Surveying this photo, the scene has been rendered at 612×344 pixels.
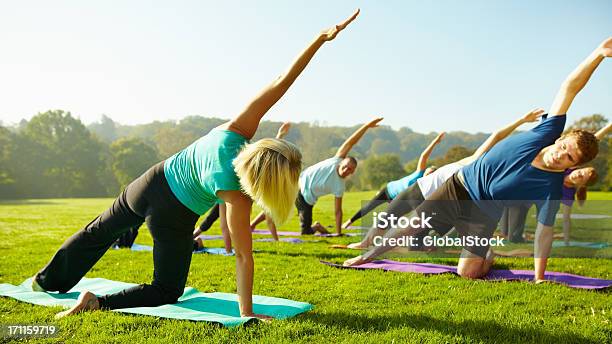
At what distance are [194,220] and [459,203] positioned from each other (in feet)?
9.09

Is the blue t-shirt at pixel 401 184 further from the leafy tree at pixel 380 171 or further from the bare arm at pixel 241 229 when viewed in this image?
the leafy tree at pixel 380 171

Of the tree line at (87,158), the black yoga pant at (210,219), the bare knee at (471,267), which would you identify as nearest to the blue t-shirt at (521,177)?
the bare knee at (471,267)

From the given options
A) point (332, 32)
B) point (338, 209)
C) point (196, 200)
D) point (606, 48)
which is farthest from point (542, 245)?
point (338, 209)

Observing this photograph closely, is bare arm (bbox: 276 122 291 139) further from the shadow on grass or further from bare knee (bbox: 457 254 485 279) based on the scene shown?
the shadow on grass

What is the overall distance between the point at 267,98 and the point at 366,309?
1.79m

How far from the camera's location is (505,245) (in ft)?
25.8

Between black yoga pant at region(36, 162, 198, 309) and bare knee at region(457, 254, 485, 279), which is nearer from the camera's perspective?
black yoga pant at region(36, 162, 198, 309)

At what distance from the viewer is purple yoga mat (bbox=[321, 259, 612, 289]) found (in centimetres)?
479

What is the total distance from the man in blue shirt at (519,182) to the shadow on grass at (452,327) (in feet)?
5.30

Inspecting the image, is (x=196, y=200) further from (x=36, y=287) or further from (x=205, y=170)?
(x=36, y=287)

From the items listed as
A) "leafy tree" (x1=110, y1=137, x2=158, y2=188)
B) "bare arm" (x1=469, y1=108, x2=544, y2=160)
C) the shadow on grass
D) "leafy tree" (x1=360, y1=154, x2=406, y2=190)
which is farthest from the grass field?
"leafy tree" (x1=110, y1=137, x2=158, y2=188)

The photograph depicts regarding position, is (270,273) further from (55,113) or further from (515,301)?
(55,113)

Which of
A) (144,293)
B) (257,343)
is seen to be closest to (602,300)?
(257,343)

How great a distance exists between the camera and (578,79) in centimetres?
403
